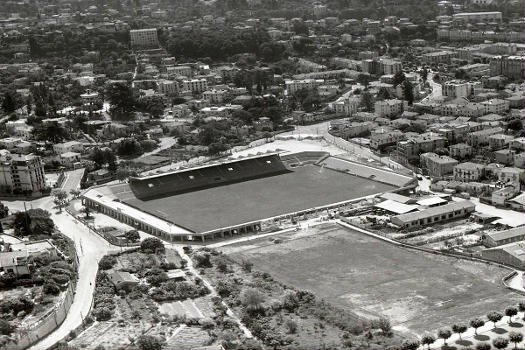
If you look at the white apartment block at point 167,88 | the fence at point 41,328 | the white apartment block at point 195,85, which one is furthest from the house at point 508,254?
the white apartment block at point 167,88

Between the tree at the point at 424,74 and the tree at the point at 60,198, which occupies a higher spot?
the tree at the point at 424,74

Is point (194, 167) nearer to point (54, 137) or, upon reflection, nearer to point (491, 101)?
point (54, 137)

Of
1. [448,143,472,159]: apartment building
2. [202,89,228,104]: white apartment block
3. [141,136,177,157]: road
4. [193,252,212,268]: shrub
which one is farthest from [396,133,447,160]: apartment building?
[202,89,228,104]: white apartment block

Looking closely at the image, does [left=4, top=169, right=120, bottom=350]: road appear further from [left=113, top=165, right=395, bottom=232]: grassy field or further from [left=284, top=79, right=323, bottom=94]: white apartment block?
[left=284, top=79, right=323, bottom=94]: white apartment block

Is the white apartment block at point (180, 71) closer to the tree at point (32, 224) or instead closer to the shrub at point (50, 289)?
the tree at point (32, 224)

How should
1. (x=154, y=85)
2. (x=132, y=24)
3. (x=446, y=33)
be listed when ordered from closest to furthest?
(x=154, y=85), (x=446, y=33), (x=132, y=24)

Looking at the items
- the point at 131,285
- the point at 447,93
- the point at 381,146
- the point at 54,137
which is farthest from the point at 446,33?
the point at 131,285
